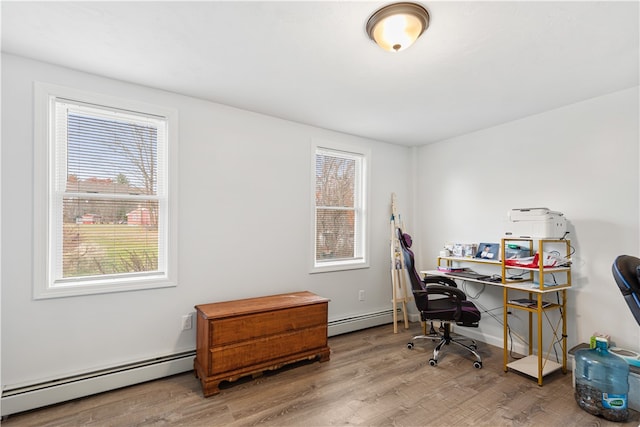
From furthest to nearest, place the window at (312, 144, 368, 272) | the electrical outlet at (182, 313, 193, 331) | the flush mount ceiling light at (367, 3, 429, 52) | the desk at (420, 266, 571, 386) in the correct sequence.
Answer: the window at (312, 144, 368, 272) < the electrical outlet at (182, 313, 193, 331) < the desk at (420, 266, 571, 386) < the flush mount ceiling light at (367, 3, 429, 52)

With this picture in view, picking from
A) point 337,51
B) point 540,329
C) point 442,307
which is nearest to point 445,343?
point 442,307

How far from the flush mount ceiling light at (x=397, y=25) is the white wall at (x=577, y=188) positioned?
2.15 meters

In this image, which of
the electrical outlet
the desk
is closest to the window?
the electrical outlet

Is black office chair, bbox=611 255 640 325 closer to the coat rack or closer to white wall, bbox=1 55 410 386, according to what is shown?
the coat rack

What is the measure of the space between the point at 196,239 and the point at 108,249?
2.24 feet

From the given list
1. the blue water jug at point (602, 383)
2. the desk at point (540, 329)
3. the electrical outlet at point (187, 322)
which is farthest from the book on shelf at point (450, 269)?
the electrical outlet at point (187, 322)

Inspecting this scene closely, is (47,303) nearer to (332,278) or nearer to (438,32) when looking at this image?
(332,278)

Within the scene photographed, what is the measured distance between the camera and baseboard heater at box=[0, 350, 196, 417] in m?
2.14

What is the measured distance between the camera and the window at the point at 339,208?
378 centimetres

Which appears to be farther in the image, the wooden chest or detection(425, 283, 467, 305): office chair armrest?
detection(425, 283, 467, 305): office chair armrest

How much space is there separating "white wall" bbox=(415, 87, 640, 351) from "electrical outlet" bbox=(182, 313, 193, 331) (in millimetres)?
3180

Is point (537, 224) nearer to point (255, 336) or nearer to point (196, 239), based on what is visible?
point (255, 336)

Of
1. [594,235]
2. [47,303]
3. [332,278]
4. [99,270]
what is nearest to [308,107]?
[332,278]

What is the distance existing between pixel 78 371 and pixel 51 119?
75.1 inches
